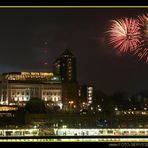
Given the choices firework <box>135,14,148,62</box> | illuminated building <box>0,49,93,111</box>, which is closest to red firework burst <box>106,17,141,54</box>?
firework <box>135,14,148,62</box>

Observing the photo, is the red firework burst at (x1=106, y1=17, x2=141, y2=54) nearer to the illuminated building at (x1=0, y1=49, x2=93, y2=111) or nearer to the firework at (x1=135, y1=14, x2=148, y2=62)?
the firework at (x1=135, y1=14, x2=148, y2=62)

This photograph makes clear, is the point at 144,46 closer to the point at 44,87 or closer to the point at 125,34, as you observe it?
the point at 125,34

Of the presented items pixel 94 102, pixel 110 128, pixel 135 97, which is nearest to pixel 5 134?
pixel 110 128

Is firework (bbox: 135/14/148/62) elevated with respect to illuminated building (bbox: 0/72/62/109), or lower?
elevated

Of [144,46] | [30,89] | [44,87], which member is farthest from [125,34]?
[30,89]

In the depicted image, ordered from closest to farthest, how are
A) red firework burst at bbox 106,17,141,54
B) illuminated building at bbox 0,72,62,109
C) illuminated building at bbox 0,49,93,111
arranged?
red firework burst at bbox 106,17,141,54, illuminated building at bbox 0,49,93,111, illuminated building at bbox 0,72,62,109
